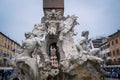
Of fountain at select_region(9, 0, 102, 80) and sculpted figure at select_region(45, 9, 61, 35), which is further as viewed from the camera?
sculpted figure at select_region(45, 9, 61, 35)

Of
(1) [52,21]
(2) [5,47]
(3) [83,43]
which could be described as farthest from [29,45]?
(2) [5,47]

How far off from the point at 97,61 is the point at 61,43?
104 inches

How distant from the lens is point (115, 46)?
50.6m

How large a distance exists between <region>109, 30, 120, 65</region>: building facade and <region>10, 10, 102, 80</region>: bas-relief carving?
1307 inches

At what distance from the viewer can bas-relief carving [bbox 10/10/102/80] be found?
12.7 m

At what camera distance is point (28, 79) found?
13039 mm

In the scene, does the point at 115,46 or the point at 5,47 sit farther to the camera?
the point at 5,47

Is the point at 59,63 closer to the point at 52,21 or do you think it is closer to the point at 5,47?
the point at 52,21

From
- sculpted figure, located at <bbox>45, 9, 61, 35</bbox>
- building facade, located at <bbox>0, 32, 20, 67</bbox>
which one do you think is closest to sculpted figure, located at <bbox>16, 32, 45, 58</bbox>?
sculpted figure, located at <bbox>45, 9, 61, 35</bbox>

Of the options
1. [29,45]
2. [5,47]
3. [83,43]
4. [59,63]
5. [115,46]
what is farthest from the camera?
[5,47]

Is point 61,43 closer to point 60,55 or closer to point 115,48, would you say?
point 60,55

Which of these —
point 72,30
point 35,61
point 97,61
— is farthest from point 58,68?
point 72,30

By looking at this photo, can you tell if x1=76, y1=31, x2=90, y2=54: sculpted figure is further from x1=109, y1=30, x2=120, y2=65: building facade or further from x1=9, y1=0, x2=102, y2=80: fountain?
x1=109, y1=30, x2=120, y2=65: building facade

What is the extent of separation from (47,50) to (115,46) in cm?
3816
